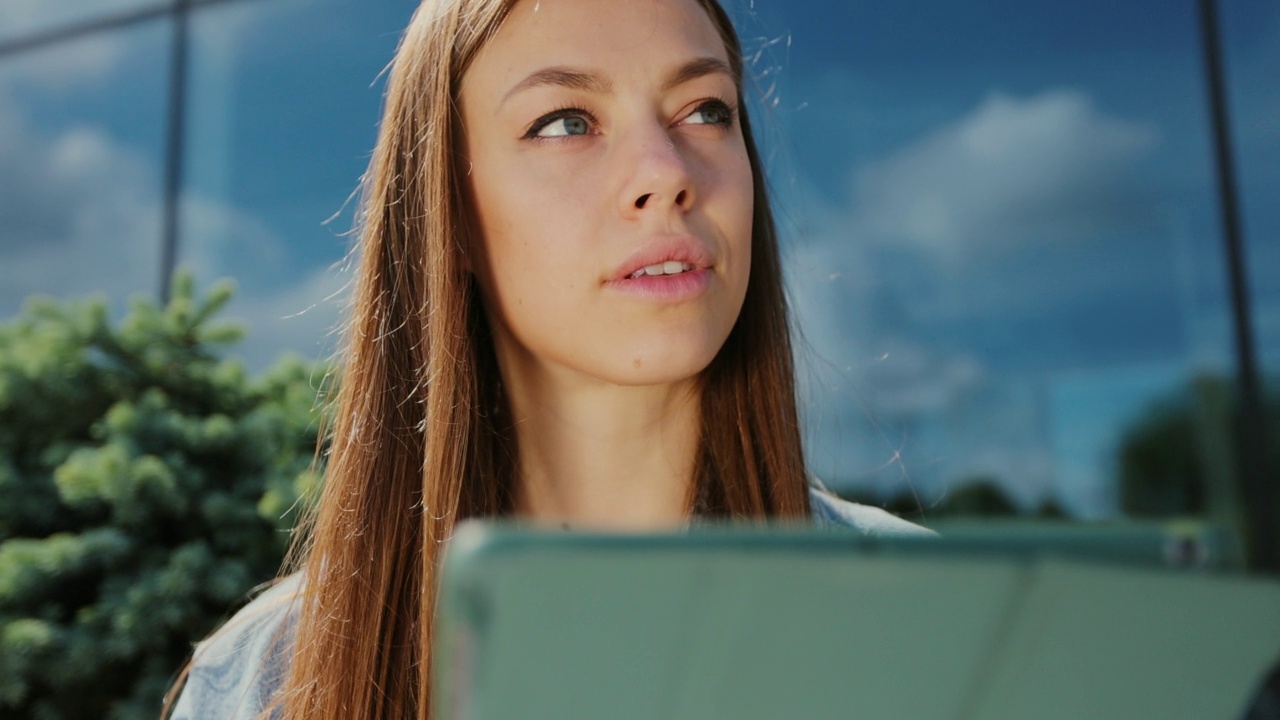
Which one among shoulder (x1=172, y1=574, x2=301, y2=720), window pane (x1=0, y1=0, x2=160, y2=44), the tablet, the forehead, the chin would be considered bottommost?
shoulder (x1=172, y1=574, x2=301, y2=720)

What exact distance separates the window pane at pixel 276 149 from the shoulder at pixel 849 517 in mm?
3621

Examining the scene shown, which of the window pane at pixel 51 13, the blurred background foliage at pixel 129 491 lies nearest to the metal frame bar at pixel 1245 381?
the blurred background foliage at pixel 129 491

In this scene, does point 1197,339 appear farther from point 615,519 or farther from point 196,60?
point 196,60

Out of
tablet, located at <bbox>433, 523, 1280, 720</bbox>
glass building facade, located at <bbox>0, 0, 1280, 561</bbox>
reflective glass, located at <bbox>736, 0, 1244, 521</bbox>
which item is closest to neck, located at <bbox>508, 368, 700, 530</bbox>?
tablet, located at <bbox>433, 523, 1280, 720</bbox>

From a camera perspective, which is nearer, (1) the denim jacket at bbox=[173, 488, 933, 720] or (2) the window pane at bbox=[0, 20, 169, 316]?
(1) the denim jacket at bbox=[173, 488, 933, 720]

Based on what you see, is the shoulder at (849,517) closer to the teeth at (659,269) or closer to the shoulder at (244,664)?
the teeth at (659,269)

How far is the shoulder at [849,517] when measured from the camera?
1.64 meters

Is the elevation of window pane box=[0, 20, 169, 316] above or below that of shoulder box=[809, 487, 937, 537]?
above

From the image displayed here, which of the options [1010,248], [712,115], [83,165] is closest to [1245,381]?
[1010,248]

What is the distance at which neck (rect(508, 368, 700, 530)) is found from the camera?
1.50m

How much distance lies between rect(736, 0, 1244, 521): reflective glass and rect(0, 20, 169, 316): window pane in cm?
294

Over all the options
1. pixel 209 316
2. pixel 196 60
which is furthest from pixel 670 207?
pixel 196 60

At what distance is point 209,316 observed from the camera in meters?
2.58

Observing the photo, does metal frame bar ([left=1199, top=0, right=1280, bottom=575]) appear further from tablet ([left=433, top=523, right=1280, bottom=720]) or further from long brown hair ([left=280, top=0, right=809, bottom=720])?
tablet ([left=433, top=523, right=1280, bottom=720])
